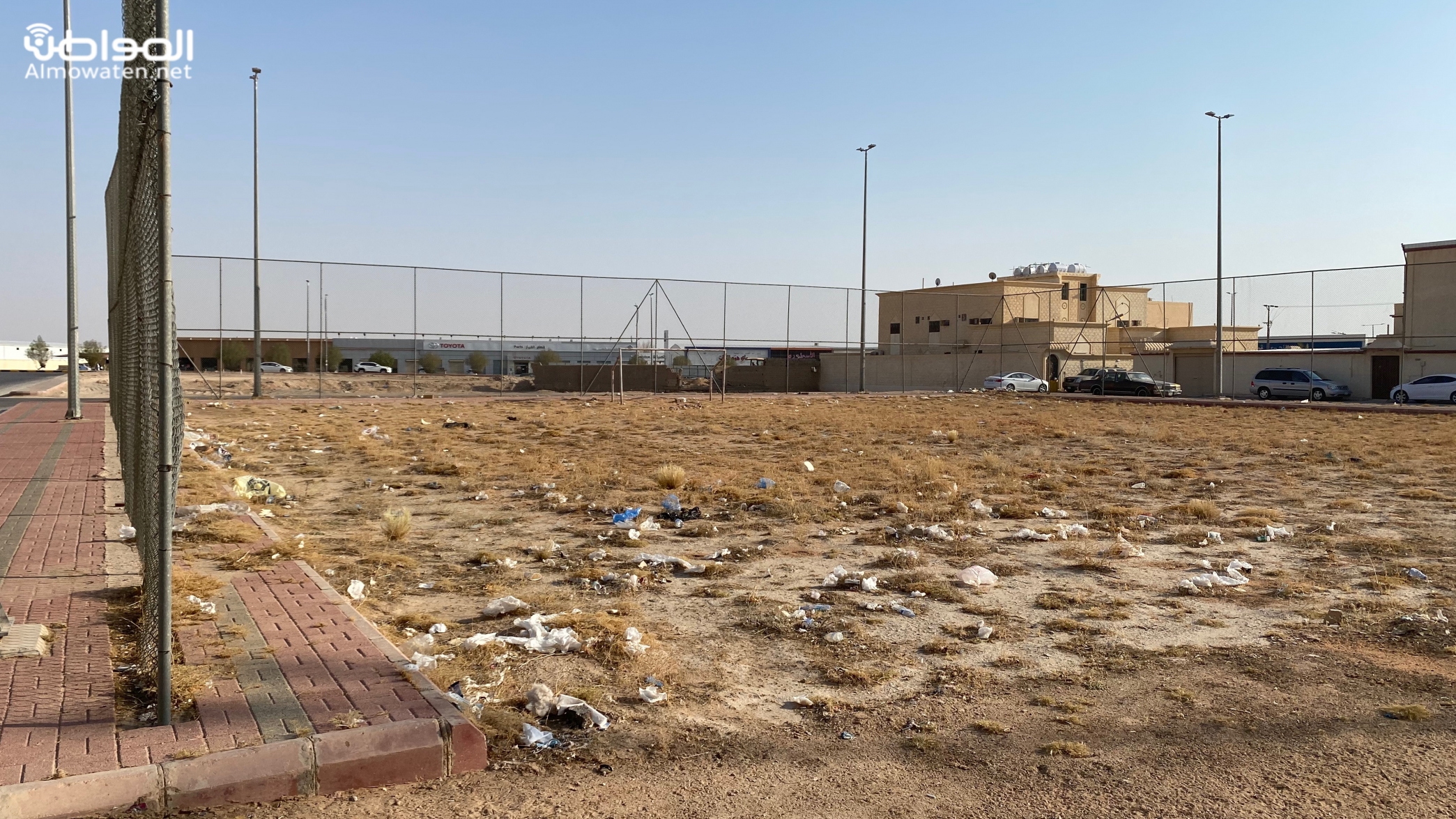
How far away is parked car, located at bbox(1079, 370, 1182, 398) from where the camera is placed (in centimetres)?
4431

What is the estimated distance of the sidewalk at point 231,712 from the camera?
11.8 feet

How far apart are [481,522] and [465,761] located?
617 centimetres

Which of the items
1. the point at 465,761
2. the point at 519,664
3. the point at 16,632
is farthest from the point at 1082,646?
the point at 16,632

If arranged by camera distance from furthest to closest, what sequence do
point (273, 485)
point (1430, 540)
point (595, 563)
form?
point (273, 485) → point (1430, 540) → point (595, 563)

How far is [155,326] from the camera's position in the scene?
4617 millimetres

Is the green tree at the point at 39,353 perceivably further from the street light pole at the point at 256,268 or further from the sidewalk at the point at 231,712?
the sidewalk at the point at 231,712

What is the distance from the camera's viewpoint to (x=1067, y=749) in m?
4.41

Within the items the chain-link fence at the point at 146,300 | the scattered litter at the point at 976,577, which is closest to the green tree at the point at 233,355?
the chain-link fence at the point at 146,300

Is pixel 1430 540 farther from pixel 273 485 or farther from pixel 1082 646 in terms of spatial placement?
pixel 273 485

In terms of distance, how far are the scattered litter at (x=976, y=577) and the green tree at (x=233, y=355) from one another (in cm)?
3298

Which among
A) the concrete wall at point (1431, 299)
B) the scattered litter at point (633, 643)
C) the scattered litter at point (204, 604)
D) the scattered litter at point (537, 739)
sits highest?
the concrete wall at point (1431, 299)

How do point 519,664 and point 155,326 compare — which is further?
point 519,664

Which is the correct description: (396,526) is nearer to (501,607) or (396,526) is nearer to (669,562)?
(669,562)

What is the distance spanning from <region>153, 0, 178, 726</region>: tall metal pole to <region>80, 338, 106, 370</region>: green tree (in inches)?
3597
